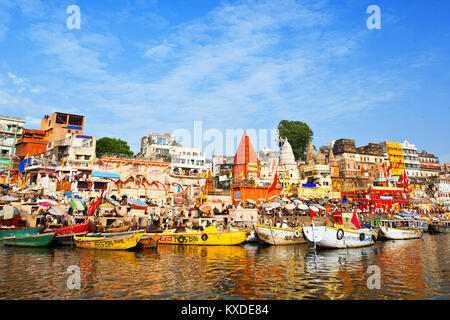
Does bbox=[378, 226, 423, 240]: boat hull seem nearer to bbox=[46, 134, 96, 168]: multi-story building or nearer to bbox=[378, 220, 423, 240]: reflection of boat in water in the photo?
bbox=[378, 220, 423, 240]: reflection of boat in water

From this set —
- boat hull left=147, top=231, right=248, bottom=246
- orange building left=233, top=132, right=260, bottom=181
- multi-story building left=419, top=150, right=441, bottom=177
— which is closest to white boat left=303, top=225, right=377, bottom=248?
boat hull left=147, top=231, right=248, bottom=246

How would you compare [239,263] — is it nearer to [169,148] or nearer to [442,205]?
[169,148]

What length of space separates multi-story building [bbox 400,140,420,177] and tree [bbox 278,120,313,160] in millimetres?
27459

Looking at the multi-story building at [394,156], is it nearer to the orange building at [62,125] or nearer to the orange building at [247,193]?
the orange building at [247,193]

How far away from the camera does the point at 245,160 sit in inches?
2319

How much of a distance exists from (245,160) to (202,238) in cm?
3450

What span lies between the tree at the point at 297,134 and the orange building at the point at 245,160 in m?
27.2

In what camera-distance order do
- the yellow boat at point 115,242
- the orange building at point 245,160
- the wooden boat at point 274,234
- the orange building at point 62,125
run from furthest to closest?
the orange building at point 245,160 → the orange building at point 62,125 → the wooden boat at point 274,234 → the yellow boat at point 115,242

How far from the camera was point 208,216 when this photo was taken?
121ft

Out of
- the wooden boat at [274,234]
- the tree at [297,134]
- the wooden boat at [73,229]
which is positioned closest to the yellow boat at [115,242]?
the wooden boat at [73,229]

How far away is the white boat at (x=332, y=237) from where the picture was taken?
78.7 feet

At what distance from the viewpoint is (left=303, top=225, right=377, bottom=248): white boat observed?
24.0 m

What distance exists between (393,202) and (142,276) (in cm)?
6176

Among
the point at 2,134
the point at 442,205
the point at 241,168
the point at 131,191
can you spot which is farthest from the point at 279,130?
the point at 2,134
